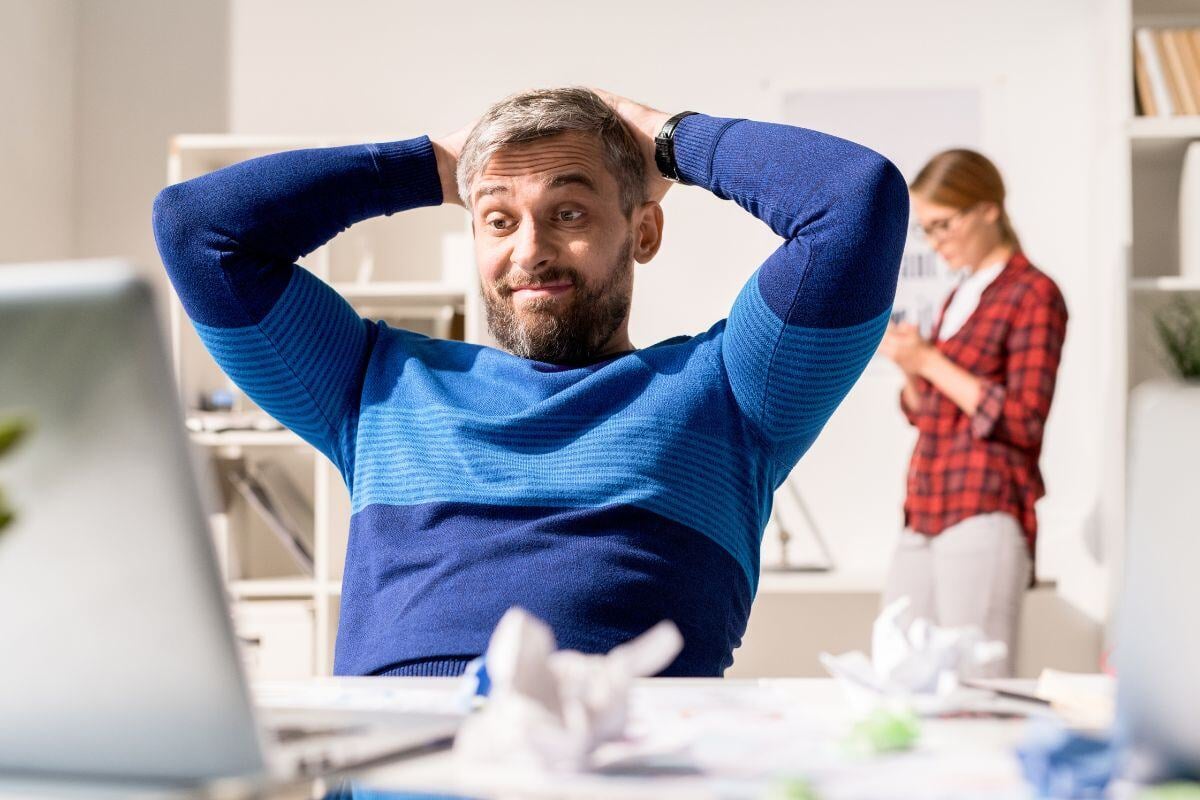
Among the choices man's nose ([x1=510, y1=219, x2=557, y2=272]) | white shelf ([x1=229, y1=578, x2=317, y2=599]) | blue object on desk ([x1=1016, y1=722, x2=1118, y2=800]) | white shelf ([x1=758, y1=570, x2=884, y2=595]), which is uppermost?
man's nose ([x1=510, y1=219, x2=557, y2=272])

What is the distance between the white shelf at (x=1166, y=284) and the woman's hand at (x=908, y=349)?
697 millimetres

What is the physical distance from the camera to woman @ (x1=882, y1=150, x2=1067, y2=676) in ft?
8.92

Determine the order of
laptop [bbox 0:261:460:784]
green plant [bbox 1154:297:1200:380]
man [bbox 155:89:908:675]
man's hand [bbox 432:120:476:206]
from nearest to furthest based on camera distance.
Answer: laptop [bbox 0:261:460:784], man [bbox 155:89:908:675], man's hand [bbox 432:120:476:206], green plant [bbox 1154:297:1200:380]

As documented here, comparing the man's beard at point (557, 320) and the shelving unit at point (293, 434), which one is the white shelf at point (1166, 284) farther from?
the man's beard at point (557, 320)

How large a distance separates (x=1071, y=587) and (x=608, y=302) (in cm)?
233

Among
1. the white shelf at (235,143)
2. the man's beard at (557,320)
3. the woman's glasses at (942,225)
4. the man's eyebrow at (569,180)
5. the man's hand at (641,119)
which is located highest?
the white shelf at (235,143)

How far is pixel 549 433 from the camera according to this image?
1366 millimetres

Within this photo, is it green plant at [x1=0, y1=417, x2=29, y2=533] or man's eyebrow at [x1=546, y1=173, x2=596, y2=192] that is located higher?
man's eyebrow at [x1=546, y1=173, x2=596, y2=192]

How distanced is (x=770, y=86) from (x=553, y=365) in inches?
93.7

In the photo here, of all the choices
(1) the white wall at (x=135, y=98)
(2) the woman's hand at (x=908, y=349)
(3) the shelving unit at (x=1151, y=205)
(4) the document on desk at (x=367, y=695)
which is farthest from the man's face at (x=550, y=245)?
(1) the white wall at (x=135, y=98)

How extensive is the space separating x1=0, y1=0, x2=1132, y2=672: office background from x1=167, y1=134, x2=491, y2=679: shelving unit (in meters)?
0.09

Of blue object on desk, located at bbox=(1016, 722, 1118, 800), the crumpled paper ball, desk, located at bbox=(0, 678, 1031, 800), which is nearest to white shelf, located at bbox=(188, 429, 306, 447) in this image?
desk, located at bbox=(0, 678, 1031, 800)

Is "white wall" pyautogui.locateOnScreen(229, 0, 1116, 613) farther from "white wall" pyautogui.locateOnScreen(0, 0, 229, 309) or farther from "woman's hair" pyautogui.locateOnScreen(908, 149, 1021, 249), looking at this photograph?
"woman's hair" pyautogui.locateOnScreen(908, 149, 1021, 249)

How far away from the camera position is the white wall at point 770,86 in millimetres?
3525
